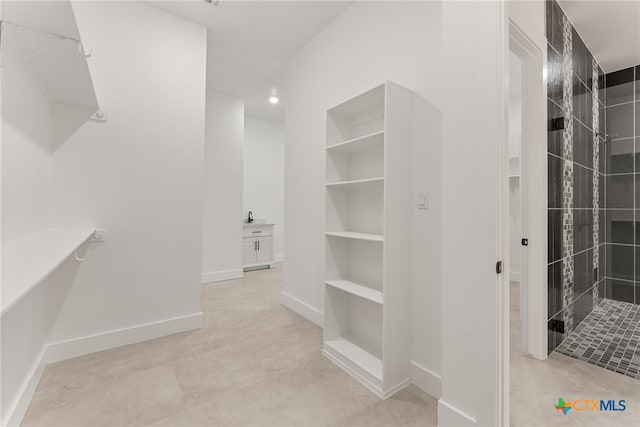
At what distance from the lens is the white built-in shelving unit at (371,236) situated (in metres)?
1.81

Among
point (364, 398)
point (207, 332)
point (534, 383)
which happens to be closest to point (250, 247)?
point (207, 332)

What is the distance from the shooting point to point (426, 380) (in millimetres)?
1818

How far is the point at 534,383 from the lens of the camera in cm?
189

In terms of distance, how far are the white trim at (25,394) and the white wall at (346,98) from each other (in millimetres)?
2068

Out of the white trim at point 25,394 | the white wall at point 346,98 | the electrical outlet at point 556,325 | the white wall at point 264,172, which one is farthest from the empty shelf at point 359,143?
the white wall at point 264,172

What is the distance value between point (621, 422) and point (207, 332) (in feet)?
9.56

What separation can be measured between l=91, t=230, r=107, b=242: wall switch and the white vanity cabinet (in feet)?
9.03

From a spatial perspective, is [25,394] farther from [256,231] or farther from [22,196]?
[256,231]

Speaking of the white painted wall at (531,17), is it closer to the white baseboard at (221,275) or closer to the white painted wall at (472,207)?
the white painted wall at (472,207)

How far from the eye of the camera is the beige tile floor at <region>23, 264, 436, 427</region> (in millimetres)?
1562

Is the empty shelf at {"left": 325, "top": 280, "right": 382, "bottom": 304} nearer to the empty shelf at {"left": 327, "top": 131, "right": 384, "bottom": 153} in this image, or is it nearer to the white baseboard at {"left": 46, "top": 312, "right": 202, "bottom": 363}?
the empty shelf at {"left": 327, "top": 131, "right": 384, "bottom": 153}

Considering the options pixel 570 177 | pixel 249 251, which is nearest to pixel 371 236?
pixel 570 177

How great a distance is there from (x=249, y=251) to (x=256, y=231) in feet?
1.26

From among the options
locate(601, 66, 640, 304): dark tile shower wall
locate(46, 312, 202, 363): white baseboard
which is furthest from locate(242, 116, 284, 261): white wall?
locate(601, 66, 640, 304): dark tile shower wall
